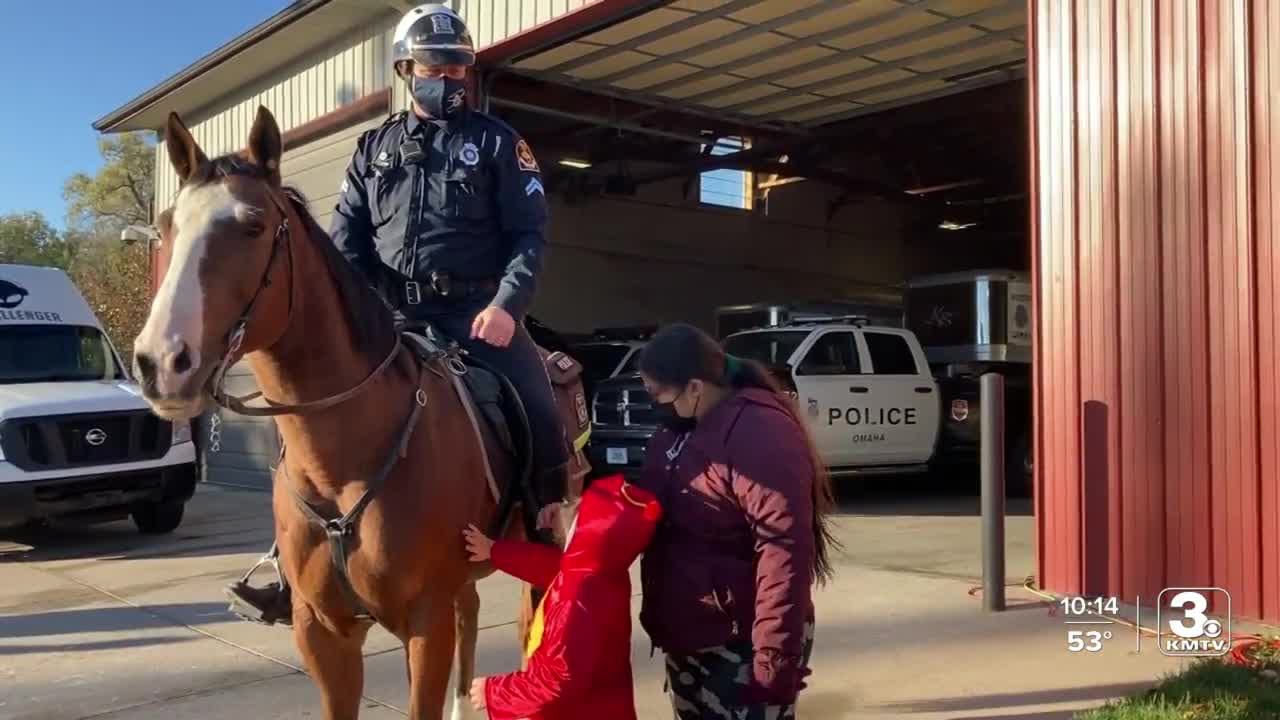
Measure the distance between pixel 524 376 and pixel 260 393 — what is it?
1.06 metres

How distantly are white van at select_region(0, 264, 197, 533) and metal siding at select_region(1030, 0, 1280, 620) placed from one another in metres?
7.78

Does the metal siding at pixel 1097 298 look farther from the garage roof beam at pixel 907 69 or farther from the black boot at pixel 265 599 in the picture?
the garage roof beam at pixel 907 69

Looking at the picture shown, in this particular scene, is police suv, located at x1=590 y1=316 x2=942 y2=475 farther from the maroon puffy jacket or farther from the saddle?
the maroon puffy jacket

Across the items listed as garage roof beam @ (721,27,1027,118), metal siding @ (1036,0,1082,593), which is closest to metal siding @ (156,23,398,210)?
garage roof beam @ (721,27,1027,118)

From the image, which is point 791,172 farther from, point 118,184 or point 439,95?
point 118,184

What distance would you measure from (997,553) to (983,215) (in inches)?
837

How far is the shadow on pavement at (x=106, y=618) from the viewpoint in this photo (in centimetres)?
659

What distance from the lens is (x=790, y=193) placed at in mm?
23828

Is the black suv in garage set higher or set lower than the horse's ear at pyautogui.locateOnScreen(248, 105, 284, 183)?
lower

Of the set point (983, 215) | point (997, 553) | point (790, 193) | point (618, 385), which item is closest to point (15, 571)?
point (618, 385)

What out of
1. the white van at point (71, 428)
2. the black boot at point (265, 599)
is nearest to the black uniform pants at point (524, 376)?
the black boot at point (265, 599)

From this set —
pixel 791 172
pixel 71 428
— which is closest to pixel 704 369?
pixel 71 428

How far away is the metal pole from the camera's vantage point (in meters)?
6.33

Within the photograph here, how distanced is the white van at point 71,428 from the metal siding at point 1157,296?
7.78 m
